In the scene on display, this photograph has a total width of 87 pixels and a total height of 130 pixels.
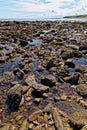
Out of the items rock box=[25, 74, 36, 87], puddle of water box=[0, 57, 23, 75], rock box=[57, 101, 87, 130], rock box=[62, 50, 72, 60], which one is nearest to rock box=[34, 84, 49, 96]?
rock box=[25, 74, 36, 87]

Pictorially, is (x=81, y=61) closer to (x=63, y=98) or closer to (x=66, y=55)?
(x=66, y=55)

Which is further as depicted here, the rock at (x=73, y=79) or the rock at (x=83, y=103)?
the rock at (x=73, y=79)

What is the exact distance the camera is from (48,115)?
1692 centimetres

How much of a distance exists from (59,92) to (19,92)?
14.6 ft

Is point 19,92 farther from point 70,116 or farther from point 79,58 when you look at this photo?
point 79,58

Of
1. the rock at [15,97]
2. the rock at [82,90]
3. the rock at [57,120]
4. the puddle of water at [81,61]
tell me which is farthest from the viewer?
the puddle of water at [81,61]

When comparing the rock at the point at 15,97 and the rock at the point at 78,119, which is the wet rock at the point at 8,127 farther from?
the rock at the point at 78,119

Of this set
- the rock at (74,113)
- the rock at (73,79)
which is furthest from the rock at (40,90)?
the rock at (73,79)

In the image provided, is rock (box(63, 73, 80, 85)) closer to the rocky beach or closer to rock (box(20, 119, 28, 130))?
the rocky beach

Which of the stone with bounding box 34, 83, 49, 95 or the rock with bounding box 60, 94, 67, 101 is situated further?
the stone with bounding box 34, 83, 49, 95

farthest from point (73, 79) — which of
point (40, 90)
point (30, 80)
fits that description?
point (40, 90)

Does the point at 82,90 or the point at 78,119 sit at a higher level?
the point at 78,119

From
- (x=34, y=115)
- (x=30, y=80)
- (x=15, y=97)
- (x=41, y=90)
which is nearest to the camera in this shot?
(x=34, y=115)

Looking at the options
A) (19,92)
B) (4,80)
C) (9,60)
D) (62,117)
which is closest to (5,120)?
(19,92)
